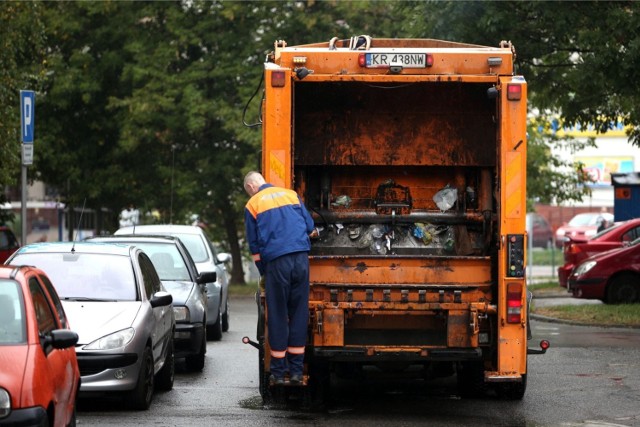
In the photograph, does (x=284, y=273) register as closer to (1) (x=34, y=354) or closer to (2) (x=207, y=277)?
(1) (x=34, y=354)

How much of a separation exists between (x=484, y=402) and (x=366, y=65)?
3.13 metres

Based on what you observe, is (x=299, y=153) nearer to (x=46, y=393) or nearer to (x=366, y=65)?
(x=366, y=65)

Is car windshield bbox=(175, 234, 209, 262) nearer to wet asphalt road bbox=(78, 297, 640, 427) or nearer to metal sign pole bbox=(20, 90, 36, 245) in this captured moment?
metal sign pole bbox=(20, 90, 36, 245)

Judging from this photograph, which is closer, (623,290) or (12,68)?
(623,290)

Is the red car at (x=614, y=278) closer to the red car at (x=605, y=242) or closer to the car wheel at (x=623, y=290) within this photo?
the car wheel at (x=623, y=290)

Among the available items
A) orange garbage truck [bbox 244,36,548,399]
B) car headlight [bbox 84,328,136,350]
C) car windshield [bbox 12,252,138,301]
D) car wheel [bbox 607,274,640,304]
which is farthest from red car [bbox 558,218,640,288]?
car headlight [bbox 84,328,136,350]

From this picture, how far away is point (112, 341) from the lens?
11188mm

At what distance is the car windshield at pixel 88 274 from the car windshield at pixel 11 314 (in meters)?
3.14

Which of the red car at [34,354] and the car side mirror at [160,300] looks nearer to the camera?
the red car at [34,354]

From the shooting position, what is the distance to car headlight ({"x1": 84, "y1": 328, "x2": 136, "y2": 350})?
11125 mm

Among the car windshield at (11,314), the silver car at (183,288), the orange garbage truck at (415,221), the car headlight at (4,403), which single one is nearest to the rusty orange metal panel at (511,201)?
the orange garbage truck at (415,221)

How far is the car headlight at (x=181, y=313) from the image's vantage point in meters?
14.8

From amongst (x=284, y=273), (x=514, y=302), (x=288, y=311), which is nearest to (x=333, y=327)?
(x=288, y=311)

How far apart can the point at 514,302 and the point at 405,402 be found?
1776 millimetres
